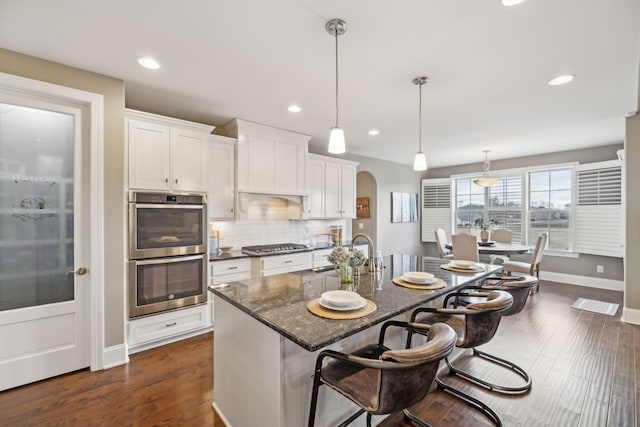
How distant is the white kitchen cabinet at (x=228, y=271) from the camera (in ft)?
10.9

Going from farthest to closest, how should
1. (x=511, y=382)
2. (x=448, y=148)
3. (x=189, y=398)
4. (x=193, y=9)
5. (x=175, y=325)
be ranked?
(x=448, y=148), (x=175, y=325), (x=511, y=382), (x=189, y=398), (x=193, y=9)

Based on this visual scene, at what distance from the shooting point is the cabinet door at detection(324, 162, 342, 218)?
490 cm

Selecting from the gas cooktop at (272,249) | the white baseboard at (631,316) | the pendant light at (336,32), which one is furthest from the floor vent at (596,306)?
the pendant light at (336,32)

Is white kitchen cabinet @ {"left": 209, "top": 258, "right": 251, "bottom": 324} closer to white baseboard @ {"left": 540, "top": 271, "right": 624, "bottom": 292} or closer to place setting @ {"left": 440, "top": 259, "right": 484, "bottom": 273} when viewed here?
place setting @ {"left": 440, "top": 259, "right": 484, "bottom": 273}

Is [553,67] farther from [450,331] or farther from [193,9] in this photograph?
[193,9]

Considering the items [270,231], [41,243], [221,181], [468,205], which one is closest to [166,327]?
[41,243]

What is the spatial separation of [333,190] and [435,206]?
3.69m

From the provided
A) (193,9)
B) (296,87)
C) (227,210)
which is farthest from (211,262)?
(193,9)

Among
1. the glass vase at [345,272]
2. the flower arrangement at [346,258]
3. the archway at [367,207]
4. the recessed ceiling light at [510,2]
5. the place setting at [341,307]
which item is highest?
the recessed ceiling light at [510,2]

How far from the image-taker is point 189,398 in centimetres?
215

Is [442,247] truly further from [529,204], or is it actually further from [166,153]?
[166,153]

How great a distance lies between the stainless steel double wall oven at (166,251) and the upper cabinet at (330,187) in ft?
6.06

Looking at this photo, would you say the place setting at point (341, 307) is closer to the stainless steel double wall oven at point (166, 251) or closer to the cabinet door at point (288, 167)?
the stainless steel double wall oven at point (166, 251)

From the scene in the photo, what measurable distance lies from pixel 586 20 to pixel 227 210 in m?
3.68
